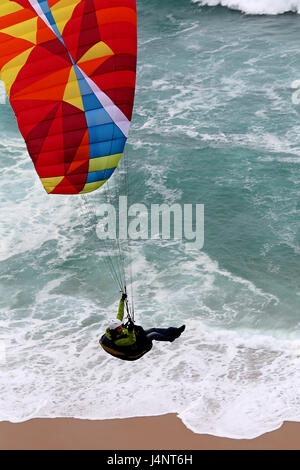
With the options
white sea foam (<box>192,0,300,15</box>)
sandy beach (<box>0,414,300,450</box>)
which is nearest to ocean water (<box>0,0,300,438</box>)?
sandy beach (<box>0,414,300,450</box>)

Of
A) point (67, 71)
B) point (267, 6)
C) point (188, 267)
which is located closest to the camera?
point (67, 71)

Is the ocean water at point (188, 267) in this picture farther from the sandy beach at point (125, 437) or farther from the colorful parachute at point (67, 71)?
the colorful parachute at point (67, 71)

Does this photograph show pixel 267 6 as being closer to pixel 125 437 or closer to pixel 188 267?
pixel 188 267

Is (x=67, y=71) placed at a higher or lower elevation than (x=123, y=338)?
higher

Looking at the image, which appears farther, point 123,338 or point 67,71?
point 123,338

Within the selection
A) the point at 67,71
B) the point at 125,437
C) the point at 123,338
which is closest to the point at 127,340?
the point at 123,338

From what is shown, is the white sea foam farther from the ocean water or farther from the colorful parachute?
the colorful parachute
